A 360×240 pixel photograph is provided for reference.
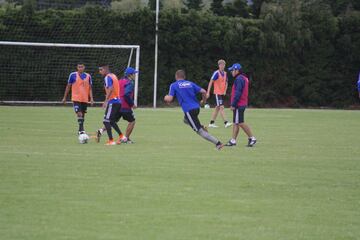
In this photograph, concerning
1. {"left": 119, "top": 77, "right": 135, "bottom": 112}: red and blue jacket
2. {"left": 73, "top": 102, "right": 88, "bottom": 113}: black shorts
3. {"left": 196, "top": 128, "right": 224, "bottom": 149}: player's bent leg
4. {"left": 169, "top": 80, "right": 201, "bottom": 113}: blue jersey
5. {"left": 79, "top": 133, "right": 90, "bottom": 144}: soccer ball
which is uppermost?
{"left": 169, "top": 80, "right": 201, "bottom": 113}: blue jersey

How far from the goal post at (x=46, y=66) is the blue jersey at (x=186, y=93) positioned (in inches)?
775

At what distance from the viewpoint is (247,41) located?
4234 centimetres

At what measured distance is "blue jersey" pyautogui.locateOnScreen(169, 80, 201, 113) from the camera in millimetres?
17188

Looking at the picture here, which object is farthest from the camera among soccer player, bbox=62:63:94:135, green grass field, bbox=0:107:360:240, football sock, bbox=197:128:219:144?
soccer player, bbox=62:63:94:135

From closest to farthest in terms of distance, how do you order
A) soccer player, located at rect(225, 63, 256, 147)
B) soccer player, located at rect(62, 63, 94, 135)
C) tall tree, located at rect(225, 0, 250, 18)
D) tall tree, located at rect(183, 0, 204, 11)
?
soccer player, located at rect(225, 63, 256, 147) < soccer player, located at rect(62, 63, 94, 135) < tall tree, located at rect(225, 0, 250, 18) < tall tree, located at rect(183, 0, 204, 11)

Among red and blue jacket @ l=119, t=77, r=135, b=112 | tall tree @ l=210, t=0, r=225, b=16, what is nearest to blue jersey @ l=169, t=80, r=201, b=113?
red and blue jacket @ l=119, t=77, r=135, b=112

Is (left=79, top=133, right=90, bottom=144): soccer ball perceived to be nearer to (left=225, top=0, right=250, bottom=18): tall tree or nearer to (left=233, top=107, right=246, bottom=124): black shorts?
(left=233, top=107, right=246, bottom=124): black shorts

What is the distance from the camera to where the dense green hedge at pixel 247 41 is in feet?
128

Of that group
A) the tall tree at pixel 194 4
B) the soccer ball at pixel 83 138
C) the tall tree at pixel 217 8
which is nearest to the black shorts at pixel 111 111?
the soccer ball at pixel 83 138

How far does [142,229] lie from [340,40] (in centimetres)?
3728

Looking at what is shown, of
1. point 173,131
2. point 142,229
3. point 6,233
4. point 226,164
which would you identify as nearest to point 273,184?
point 226,164

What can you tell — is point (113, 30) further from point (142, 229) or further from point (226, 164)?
point (142, 229)

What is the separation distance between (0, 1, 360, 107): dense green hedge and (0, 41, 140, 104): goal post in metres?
0.35

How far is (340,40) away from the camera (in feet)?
144
